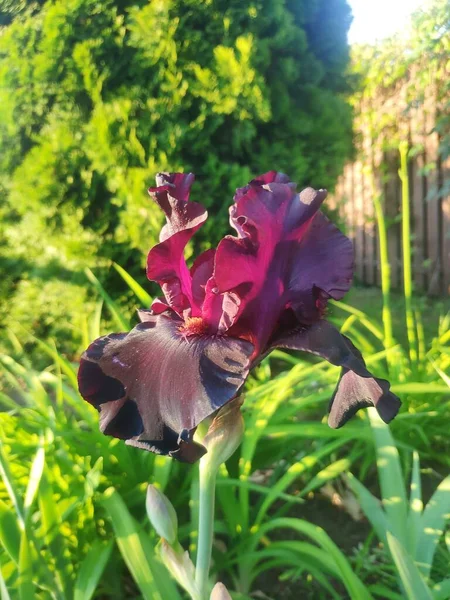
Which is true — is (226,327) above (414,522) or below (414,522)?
above

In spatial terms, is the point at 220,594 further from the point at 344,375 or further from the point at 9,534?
the point at 9,534

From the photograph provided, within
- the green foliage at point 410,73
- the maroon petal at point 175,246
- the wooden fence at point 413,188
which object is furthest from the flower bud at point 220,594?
the wooden fence at point 413,188

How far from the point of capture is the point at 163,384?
64cm

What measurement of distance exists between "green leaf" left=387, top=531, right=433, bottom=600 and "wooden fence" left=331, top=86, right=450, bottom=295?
13.0 feet

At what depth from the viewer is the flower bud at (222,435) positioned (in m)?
0.72

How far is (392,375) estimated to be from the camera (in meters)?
1.87

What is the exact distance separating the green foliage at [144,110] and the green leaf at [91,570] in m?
1.81

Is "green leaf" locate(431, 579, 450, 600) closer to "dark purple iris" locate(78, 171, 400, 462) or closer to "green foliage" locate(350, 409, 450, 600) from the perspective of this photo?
"green foliage" locate(350, 409, 450, 600)

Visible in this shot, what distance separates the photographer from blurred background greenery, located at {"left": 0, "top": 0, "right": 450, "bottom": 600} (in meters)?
1.19

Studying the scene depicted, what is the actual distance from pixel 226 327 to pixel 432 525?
0.75 metres

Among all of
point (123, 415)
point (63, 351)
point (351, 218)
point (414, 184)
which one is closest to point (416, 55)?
point (414, 184)

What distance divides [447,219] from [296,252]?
464 centimetres

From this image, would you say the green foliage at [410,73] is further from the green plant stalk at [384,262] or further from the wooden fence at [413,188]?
the green plant stalk at [384,262]

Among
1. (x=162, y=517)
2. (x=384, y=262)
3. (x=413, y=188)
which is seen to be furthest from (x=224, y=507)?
(x=413, y=188)
